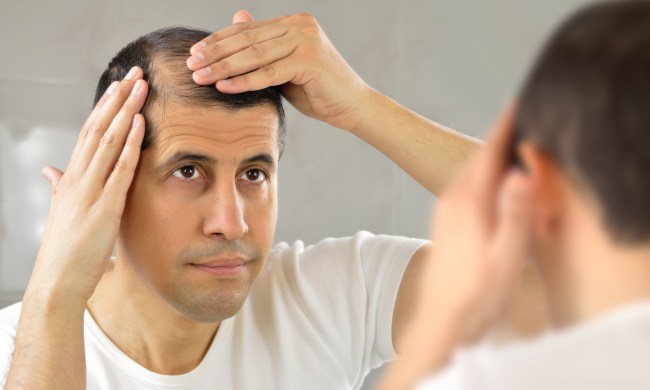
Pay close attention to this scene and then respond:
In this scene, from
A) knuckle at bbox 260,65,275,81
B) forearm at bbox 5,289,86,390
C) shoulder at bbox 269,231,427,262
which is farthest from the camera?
shoulder at bbox 269,231,427,262

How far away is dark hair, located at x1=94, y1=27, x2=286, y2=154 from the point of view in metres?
1.26

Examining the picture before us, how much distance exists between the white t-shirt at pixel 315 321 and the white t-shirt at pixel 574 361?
1.00m

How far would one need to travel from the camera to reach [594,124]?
369 mm

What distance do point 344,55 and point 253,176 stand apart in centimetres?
92

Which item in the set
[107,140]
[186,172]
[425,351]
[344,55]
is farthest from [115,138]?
[344,55]

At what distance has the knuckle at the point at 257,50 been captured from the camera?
1.19 metres

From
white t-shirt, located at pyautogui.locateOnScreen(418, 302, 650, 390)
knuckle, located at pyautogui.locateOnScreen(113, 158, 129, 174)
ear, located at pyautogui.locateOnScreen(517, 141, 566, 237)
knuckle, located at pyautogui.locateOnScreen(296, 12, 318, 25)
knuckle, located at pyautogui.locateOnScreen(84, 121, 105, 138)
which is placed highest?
knuckle, located at pyautogui.locateOnScreen(296, 12, 318, 25)

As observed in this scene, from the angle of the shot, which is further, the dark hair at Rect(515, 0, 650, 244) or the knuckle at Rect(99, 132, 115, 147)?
the knuckle at Rect(99, 132, 115, 147)

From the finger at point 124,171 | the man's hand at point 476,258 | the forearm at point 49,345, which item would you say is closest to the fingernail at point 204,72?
the finger at point 124,171

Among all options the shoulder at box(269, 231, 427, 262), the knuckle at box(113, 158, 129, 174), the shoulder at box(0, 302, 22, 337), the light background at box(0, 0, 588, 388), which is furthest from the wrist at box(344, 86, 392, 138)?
the light background at box(0, 0, 588, 388)

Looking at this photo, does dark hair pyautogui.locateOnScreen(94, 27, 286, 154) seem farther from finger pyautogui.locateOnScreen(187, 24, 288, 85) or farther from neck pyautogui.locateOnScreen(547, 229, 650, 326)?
neck pyautogui.locateOnScreen(547, 229, 650, 326)

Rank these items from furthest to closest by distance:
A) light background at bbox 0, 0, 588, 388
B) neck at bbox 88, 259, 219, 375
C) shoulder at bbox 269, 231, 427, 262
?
light background at bbox 0, 0, 588, 388 → shoulder at bbox 269, 231, 427, 262 → neck at bbox 88, 259, 219, 375

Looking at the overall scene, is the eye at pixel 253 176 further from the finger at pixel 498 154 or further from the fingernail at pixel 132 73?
the finger at pixel 498 154

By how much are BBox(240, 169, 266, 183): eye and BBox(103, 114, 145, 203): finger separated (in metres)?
0.17
